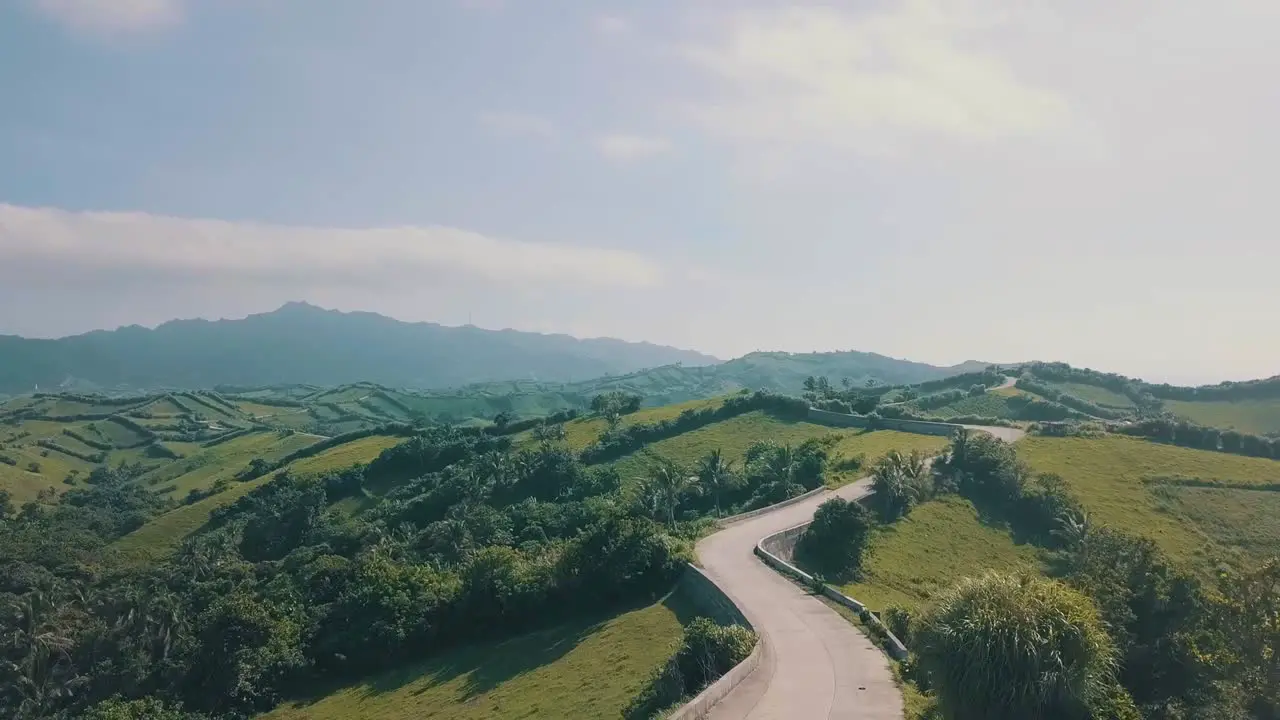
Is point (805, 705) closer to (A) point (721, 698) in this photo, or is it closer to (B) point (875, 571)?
(A) point (721, 698)

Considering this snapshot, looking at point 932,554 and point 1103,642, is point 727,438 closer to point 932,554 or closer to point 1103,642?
point 932,554

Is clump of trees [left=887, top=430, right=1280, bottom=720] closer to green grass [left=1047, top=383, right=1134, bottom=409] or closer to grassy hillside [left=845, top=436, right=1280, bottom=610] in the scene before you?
grassy hillside [left=845, top=436, right=1280, bottom=610]

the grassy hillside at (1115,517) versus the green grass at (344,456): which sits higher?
the grassy hillside at (1115,517)

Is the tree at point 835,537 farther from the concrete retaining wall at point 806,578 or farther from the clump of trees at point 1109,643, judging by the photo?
the clump of trees at point 1109,643

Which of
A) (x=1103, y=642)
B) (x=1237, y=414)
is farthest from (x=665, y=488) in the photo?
(x=1237, y=414)

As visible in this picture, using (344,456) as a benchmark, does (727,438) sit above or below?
above

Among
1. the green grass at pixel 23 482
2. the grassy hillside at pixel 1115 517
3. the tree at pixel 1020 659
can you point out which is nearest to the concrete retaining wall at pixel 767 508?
the grassy hillside at pixel 1115 517

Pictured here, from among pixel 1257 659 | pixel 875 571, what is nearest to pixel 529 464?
pixel 875 571
